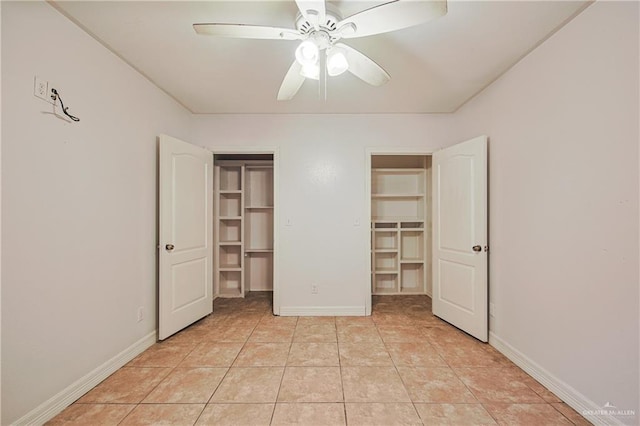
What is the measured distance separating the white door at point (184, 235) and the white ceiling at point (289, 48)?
0.71 metres

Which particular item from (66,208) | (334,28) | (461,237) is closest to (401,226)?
(461,237)

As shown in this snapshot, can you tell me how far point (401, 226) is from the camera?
457 cm

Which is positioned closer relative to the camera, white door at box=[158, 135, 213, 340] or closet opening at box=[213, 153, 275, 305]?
white door at box=[158, 135, 213, 340]

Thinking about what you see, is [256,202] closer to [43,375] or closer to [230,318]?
[230,318]

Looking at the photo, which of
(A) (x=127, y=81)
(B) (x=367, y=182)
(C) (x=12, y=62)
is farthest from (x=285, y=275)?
(C) (x=12, y=62)

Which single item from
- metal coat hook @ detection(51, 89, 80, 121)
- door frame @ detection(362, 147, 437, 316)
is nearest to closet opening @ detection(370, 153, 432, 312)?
door frame @ detection(362, 147, 437, 316)

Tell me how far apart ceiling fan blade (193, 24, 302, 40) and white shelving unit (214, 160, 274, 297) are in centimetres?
286

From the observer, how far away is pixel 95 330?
2016 millimetres

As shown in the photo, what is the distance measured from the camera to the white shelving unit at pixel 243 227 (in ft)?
14.1

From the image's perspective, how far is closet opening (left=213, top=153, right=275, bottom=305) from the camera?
430cm

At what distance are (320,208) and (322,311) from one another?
4.15 ft

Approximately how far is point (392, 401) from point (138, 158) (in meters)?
2.78

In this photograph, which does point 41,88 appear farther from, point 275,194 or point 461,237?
point 461,237

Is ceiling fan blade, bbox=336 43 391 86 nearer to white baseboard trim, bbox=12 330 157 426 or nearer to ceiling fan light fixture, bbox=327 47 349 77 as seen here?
ceiling fan light fixture, bbox=327 47 349 77
